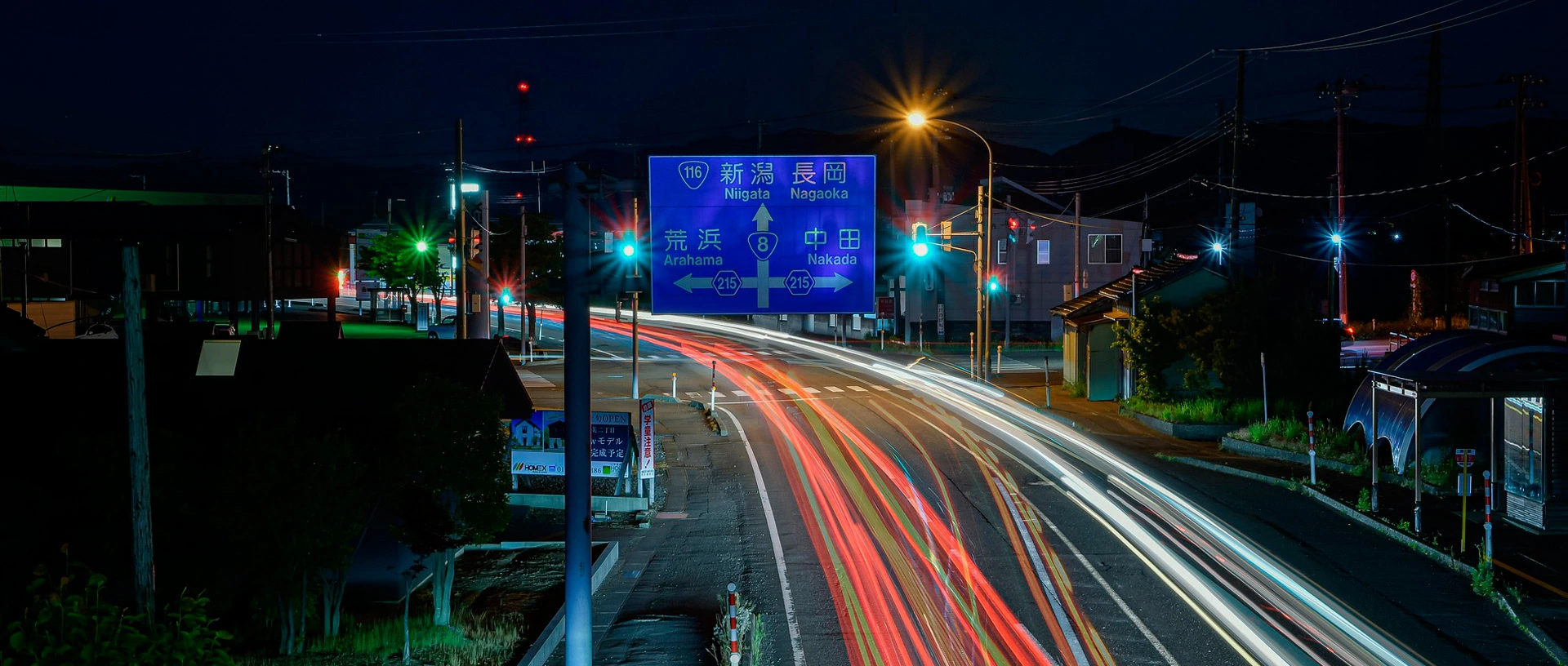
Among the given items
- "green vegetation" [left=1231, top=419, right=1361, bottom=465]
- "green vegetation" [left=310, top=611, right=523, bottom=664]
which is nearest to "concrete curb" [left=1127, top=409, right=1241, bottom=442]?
"green vegetation" [left=1231, top=419, right=1361, bottom=465]

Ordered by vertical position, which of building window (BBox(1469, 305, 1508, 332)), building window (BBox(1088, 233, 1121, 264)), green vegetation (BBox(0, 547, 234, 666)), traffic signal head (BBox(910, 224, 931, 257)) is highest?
building window (BBox(1088, 233, 1121, 264))

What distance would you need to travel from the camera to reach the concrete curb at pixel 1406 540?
10922 mm

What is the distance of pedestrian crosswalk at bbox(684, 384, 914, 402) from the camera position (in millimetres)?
34844

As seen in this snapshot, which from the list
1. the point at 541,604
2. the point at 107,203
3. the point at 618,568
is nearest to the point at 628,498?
the point at 618,568

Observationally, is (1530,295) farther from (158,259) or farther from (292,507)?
(158,259)

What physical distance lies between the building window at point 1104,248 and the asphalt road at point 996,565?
102 feet

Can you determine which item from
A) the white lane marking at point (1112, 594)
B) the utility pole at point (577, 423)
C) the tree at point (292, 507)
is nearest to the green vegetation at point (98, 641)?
the utility pole at point (577, 423)

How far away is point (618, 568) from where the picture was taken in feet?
49.9

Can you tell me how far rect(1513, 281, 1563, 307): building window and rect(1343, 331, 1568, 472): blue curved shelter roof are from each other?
905 mm

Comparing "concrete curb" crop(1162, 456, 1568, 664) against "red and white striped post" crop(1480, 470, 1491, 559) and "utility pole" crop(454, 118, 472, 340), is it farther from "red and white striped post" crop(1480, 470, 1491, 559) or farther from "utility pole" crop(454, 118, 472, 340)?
"utility pole" crop(454, 118, 472, 340)

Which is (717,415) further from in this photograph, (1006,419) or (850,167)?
(850,167)

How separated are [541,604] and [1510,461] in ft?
49.3

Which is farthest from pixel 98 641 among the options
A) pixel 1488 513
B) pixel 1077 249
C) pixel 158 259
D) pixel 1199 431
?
pixel 1077 249

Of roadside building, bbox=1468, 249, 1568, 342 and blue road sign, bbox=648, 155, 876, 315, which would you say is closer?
blue road sign, bbox=648, 155, 876, 315
